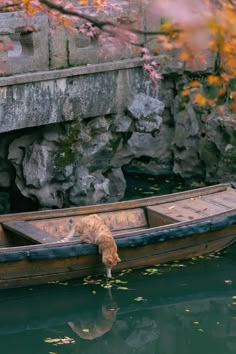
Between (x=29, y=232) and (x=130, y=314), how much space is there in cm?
156

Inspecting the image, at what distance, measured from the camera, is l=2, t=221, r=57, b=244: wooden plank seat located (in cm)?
925

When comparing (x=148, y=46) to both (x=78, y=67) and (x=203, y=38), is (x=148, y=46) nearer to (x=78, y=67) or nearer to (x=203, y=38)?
(x=78, y=67)

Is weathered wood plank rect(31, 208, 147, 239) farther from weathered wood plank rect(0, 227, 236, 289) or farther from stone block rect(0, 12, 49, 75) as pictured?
stone block rect(0, 12, 49, 75)

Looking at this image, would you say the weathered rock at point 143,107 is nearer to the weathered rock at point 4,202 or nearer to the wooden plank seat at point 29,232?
the weathered rock at point 4,202

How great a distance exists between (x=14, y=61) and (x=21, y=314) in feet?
10.1

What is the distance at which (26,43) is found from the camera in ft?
33.0

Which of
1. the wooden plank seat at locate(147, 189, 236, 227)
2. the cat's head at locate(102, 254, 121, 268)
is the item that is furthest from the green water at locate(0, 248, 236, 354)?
the wooden plank seat at locate(147, 189, 236, 227)

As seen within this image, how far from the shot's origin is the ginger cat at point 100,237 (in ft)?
29.5

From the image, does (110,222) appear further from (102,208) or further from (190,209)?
(190,209)

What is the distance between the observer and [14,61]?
9.84m

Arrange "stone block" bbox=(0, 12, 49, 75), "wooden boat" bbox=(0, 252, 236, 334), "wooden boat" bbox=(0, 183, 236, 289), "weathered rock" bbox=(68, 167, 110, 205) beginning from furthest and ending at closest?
"weathered rock" bbox=(68, 167, 110, 205) → "stone block" bbox=(0, 12, 49, 75) → "wooden boat" bbox=(0, 183, 236, 289) → "wooden boat" bbox=(0, 252, 236, 334)

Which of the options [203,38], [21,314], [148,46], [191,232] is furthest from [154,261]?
[203,38]

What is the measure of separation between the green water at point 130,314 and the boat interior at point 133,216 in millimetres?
624

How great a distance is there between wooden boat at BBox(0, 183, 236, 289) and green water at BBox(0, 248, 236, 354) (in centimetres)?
19
